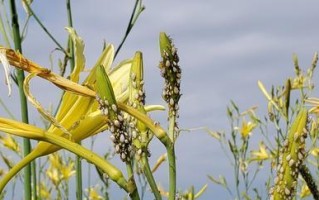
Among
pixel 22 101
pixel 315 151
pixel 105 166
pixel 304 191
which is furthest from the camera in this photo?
pixel 304 191

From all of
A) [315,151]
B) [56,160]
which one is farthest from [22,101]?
[56,160]

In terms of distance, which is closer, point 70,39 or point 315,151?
point 70,39

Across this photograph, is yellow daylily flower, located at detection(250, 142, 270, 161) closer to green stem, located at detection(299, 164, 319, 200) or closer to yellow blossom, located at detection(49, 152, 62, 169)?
yellow blossom, located at detection(49, 152, 62, 169)

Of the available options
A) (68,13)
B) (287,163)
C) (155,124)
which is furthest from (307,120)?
(68,13)

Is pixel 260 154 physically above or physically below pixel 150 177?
above

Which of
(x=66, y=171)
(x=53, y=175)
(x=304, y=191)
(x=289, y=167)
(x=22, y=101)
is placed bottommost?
(x=289, y=167)

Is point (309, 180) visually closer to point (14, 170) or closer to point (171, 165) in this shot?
point (171, 165)

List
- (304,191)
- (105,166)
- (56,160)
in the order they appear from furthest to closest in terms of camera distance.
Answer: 1. (56,160)
2. (304,191)
3. (105,166)
